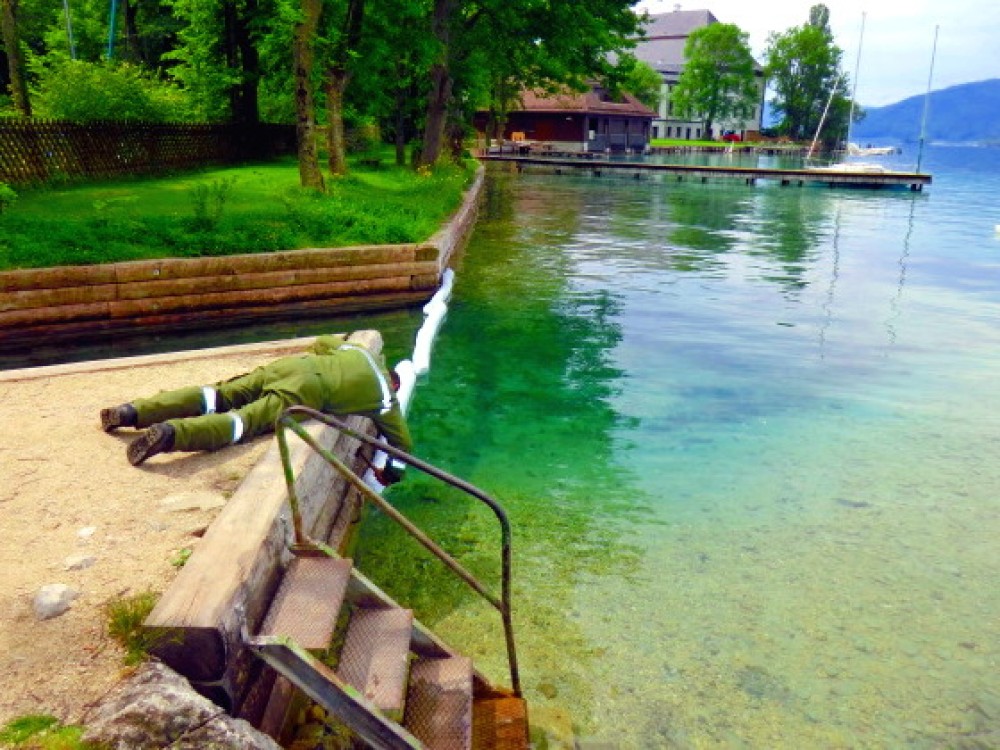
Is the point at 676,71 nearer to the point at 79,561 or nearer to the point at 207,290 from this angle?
the point at 207,290

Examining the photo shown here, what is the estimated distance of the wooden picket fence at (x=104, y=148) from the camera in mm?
17188

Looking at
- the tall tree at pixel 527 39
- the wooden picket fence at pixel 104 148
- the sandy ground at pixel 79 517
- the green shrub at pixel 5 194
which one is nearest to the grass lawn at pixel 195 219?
the green shrub at pixel 5 194

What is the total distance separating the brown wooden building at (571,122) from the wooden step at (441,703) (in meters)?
63.7

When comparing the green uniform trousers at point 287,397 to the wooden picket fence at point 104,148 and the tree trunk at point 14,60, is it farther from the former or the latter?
the tree trunk at point 14,60

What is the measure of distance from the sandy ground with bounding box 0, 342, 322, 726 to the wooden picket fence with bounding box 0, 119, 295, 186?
13.2m

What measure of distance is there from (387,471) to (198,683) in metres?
3.08

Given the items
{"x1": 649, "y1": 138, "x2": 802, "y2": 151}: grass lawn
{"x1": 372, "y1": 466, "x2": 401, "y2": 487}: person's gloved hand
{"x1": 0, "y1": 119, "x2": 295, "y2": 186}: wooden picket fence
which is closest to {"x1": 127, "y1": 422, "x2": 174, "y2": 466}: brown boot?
{"x1": 372, "y1": 466, "x2": 401, "y2": 487}: person's gloved hand

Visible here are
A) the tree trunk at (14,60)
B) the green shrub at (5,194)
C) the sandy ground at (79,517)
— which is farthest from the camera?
the tree trunk at (14,60)

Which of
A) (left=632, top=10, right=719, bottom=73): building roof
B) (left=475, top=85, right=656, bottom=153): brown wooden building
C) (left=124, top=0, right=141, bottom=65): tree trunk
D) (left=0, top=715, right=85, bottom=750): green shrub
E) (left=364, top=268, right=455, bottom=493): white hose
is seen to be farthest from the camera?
(left=632, top=10, right=719, bottom=73): building roof

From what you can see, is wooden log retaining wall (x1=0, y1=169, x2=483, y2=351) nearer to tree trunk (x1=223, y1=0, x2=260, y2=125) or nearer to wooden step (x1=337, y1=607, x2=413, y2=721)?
wooden step (x1=337, y1=607, x2=413, y2=721)

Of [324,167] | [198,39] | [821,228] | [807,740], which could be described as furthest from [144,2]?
[807,740]

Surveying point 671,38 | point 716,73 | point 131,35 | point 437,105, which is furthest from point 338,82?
point 671,38

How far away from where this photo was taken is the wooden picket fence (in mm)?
17188

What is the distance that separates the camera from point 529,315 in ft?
45.9
